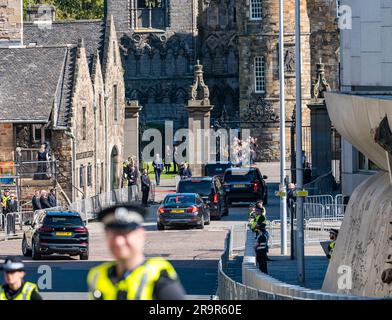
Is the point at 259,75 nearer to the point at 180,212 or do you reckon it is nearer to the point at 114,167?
the point at 114,167

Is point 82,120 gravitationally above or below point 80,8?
below

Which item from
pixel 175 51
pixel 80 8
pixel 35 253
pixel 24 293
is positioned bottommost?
pixel 35 253

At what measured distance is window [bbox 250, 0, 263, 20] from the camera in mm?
83000

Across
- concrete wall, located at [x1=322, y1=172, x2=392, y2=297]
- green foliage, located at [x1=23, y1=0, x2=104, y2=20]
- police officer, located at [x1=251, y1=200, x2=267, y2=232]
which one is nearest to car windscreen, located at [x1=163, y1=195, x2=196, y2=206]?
police officer, located at [x1=251, y1=200, x2=267, y2=232]

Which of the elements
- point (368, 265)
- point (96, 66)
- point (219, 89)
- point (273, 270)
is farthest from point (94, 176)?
point (219, 89)

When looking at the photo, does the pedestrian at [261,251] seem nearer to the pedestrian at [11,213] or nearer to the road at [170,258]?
the road at [170,258]

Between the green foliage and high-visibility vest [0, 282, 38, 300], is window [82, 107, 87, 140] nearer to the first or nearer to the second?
high-visibility vest [0, 282, 38, 300]

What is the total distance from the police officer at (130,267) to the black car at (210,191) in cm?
3896

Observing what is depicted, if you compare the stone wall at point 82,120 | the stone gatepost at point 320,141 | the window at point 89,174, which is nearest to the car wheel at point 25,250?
the stone wall at point 82,120

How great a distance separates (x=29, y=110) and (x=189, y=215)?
1084 centimetres

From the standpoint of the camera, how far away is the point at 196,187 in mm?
48875

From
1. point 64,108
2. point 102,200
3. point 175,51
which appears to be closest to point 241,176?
point 102,200

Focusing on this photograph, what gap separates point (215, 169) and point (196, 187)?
13.0m

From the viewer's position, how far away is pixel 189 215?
44.2 meters
